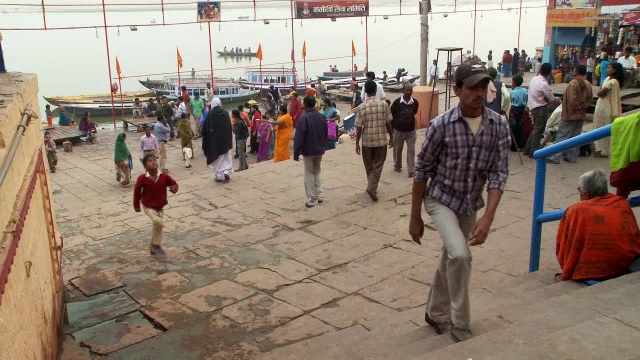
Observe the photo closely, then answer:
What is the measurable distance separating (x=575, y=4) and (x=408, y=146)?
1582 centimetres

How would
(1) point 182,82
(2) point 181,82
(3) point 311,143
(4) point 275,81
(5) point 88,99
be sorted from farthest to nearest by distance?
(4) point 275,81, (2) point 181,82, (1) point 182,82, (5) point 88,99, (3) point 311,143

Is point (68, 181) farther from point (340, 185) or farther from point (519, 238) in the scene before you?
point (519, 238)

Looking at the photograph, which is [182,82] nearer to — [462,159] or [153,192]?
[153,192]

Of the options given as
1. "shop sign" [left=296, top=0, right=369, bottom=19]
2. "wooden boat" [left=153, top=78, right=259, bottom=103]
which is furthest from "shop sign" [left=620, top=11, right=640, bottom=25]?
"wooden boat" [left=153, top=78, right=259, bottom=103]

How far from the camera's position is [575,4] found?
70.6 feet

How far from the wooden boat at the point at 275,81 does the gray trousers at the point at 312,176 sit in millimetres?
22832

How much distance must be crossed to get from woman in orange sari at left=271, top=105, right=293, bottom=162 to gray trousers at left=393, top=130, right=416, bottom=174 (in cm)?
241

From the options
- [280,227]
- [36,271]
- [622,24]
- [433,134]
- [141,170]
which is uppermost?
[622,24]

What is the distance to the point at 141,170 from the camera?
16.3 metres

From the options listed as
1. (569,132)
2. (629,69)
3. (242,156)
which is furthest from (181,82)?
(569,132)

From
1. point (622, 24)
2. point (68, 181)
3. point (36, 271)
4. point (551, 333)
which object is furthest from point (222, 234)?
point (622, 24)

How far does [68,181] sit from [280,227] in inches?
356

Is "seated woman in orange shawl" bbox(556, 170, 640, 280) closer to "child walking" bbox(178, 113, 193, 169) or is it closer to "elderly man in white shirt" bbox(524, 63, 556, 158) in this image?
"elderly man in white shirt" bbox(524, 63, 556, 158)

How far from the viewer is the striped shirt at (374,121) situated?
791cm
